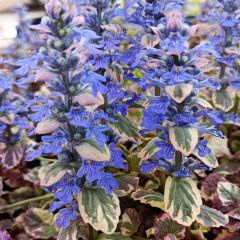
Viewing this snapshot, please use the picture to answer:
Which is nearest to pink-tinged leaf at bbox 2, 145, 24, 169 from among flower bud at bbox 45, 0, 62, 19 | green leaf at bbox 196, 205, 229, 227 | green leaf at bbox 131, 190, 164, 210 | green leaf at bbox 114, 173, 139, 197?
green leaf at bbox 114, 173, 139, 197

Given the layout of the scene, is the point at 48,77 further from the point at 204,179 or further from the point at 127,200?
the point at 204,179

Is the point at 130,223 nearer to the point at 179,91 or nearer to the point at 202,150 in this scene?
the point at 202,150

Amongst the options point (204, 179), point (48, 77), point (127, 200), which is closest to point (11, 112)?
point (127, 200)

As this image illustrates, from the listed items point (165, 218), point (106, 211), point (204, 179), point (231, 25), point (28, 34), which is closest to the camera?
point (106, 211)

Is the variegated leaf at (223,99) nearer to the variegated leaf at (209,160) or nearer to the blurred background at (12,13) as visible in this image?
the variegated leaf at (209,160)

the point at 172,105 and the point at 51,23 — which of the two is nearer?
the point at 51,23

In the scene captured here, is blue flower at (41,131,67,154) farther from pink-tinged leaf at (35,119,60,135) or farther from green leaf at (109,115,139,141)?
green leaf at (109,115,139,141)

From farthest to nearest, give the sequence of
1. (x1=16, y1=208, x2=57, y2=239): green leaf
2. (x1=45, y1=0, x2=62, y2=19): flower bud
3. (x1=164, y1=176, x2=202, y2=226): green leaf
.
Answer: (x1=16, y1=208, x2=57, y2=239): green leaf, (x1=164, y1=176, x2=202, y2=226): green leaf, (x1=45, y1=0, x2=62, y2=19): flower bud

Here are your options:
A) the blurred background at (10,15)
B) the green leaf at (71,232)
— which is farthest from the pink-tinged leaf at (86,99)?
the blurred background at (10,15)
